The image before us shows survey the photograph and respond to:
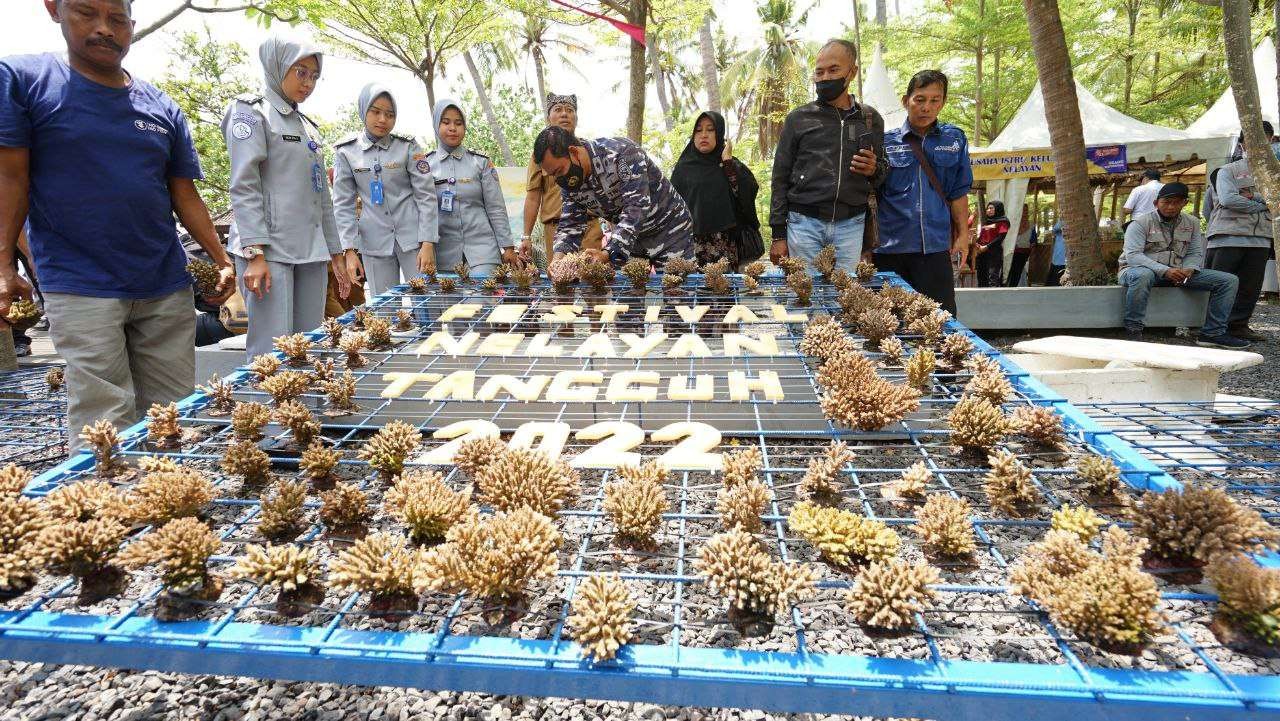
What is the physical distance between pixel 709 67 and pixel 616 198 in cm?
909

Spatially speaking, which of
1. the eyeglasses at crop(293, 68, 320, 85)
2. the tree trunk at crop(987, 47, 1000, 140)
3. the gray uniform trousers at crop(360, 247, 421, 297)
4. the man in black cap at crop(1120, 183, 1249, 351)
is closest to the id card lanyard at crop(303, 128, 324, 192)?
the eyeglasses at crop(293, 68, 320, 85)

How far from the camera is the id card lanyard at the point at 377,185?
4465mm

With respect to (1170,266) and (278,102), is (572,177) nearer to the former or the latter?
(278,102)

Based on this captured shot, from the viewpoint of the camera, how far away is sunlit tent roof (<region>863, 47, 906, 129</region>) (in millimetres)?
12492

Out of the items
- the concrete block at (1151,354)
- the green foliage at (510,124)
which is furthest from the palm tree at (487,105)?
the concrete block at (1151,354)

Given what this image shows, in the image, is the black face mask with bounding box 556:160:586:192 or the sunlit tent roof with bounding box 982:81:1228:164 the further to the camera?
the sunlit tent roof with bounding box 982:81:1228:164

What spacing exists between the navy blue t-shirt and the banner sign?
11720 mm

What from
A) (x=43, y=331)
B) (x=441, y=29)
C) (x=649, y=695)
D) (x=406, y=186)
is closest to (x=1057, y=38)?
(x=406, y=186)

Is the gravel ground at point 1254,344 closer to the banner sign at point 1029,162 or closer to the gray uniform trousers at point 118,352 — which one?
the banner sign at point 1029,162

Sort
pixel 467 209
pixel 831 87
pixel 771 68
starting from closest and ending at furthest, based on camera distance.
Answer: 1. pixel 831 87
2. pixel 467 209
3. pixel 771 68

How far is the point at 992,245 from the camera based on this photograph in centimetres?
1055

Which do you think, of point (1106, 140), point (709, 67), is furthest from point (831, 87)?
point (1106, 140)

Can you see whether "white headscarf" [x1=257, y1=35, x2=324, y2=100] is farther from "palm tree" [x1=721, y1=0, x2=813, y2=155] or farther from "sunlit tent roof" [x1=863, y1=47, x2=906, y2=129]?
"palm tree" [x1=721, y1=0, x2=813, y2=155]

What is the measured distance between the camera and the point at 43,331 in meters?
8.13
